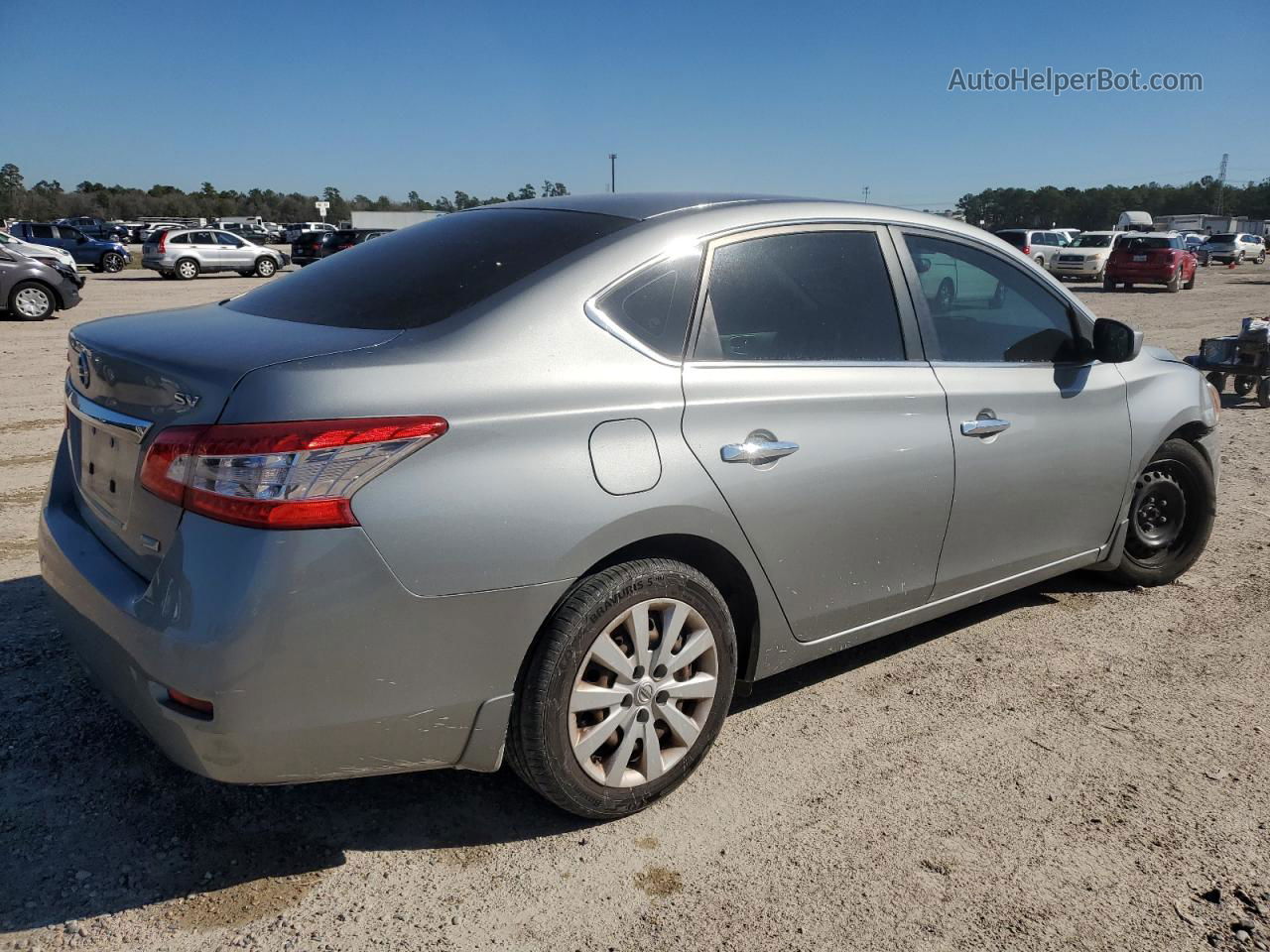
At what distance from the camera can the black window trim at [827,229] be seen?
2.89m

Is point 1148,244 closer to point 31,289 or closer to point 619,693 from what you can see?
point 31,289

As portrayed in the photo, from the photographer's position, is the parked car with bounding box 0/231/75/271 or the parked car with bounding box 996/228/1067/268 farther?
the parked car with bounding box 996/228/1067/268

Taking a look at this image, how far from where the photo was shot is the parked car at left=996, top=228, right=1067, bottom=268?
32594mm

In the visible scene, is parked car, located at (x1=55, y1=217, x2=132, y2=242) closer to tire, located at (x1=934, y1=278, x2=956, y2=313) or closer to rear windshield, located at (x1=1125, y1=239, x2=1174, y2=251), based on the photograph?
rear windshield, located at (x1=1125, y1=239, x2=1174, y2=251)

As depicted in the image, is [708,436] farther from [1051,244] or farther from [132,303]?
[1051,244]

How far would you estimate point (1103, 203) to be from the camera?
110m

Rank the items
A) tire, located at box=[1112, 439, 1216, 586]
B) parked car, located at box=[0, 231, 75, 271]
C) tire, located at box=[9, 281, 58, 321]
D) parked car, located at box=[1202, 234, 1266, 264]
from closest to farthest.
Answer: tire, located at box=[1112, 439, 1216, 586], tire, located at box=[9, 281, 58, 321], parked car, located at box=[0, 231, 75, 271], parked car, located at box=[1202, 234, 1266, 264]

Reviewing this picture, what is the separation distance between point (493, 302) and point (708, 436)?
0.69 m

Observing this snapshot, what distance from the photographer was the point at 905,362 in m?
3.41

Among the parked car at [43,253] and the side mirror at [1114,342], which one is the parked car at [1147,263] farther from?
the side mirror at [1114,342]

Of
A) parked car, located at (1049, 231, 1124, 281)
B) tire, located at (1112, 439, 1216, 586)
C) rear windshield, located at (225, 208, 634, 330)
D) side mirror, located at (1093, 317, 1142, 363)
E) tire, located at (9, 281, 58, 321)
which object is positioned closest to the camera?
rear windshield, located at (225, 208, 634, 330)

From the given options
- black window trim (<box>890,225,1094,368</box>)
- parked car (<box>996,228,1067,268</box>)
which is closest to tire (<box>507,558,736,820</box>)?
black window trim (<box>890,225,1094,368</box>)

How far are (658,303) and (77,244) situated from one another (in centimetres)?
3735

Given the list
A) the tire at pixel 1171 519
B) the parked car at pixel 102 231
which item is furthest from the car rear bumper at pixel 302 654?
the parked car at pixel 102 231
